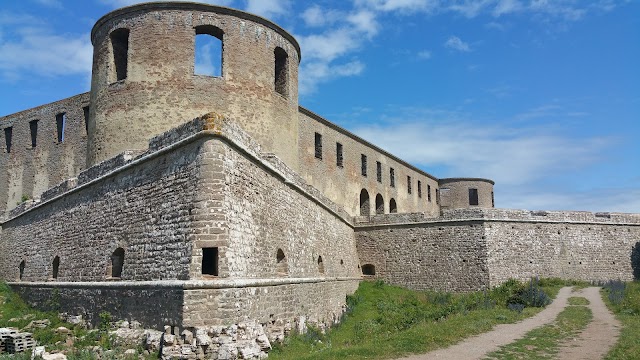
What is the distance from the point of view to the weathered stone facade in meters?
10.3

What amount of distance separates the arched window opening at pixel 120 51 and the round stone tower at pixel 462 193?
29.6 meters

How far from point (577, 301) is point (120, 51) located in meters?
16.6

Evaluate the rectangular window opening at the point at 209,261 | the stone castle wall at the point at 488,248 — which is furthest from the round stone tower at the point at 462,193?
the rectangular window opening at the point at 209,261

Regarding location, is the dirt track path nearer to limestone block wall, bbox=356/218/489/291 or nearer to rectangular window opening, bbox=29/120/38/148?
limestone block wall, bbox=356/218/489/291

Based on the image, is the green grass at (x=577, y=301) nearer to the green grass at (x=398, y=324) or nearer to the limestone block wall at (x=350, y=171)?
the green grass at (x=398, y=324)

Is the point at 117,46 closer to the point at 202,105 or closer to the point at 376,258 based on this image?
the point at 202,105

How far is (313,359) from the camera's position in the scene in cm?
867

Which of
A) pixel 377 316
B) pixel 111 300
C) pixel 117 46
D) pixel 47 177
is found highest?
pixel 117 46

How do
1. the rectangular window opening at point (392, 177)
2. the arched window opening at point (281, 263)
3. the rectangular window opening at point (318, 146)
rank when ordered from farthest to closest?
the rectangular window opening at point (392, 177) → the rectangular window opening at point (318, 146) → the arched window opening at point (281, 263)

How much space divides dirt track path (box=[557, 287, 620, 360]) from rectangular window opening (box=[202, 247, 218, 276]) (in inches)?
246

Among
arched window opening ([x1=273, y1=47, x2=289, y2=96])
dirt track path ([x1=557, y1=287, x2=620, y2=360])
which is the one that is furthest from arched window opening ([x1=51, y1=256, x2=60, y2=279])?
dirt track path ([x1=557, y1=287, x2=620, y2=360])

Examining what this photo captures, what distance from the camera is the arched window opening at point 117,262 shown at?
40.5 feet

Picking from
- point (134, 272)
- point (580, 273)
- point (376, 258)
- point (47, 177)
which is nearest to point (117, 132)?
point (134, 272)

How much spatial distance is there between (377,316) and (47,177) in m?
15.4
